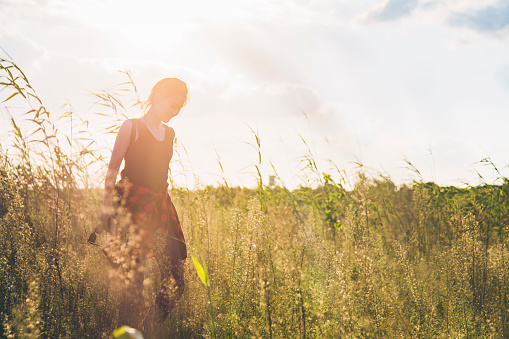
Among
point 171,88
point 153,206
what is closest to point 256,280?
point 153,206

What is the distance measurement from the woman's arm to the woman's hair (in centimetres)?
32

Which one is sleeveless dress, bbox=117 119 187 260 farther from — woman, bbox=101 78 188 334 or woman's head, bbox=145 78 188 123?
woman's head, bbox=145 78 188 123

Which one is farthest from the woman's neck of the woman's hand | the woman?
the woman's hand

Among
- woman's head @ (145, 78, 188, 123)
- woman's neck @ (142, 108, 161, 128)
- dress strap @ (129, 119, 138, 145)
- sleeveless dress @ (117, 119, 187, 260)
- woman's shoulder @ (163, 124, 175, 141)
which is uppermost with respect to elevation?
woman's head @ (145, 78, 188, 123)

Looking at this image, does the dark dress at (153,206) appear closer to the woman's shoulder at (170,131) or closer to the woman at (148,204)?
the woman at (148,204)

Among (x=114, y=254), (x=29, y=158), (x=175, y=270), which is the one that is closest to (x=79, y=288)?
(x=114, y=254)

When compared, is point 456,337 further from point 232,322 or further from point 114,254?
point 114,254

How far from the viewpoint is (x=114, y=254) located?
2602 millimetres

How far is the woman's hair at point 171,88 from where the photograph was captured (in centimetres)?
300

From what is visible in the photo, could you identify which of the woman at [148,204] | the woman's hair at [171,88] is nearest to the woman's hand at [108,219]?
the woman at [148,204]

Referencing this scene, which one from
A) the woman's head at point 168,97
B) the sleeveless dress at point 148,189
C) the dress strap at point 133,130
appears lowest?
the sleeveless dress at point 148,189

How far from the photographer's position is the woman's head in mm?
2998

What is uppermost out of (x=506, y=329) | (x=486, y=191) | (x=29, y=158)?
(x=29, y=158)

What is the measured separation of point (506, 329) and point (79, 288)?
8.60ft
